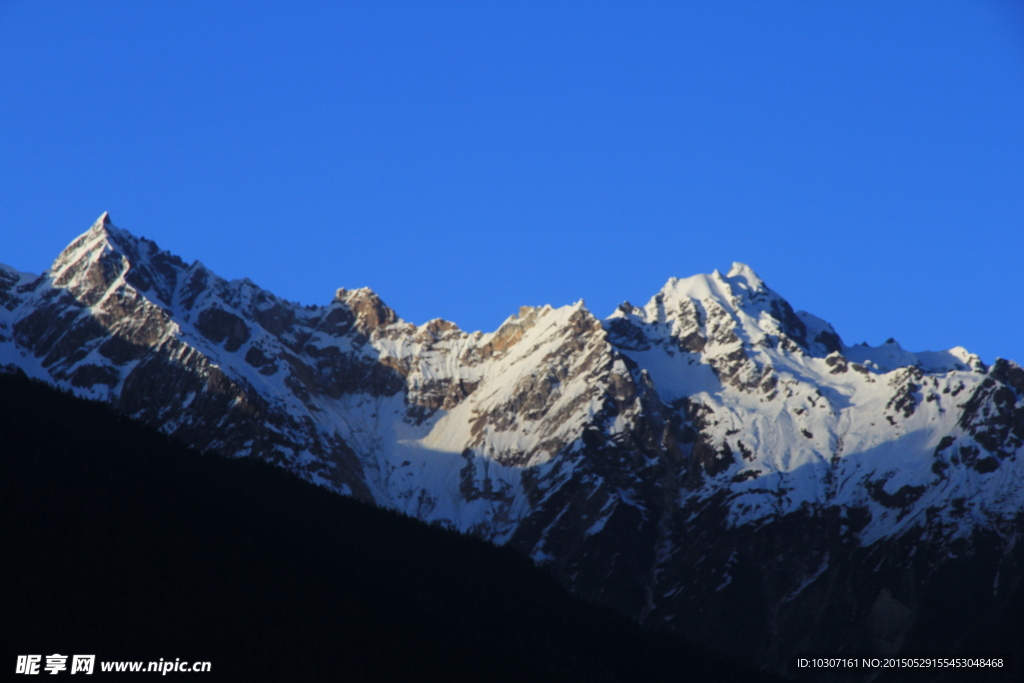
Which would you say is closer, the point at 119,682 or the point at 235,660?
the point at 119,682

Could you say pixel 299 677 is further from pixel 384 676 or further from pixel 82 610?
pixel 82 610

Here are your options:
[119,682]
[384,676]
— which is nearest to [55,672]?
[119,682]

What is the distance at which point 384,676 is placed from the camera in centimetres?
19838

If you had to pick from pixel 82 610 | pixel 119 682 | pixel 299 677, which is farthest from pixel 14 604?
pixel 299 677

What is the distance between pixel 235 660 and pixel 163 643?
965 cm

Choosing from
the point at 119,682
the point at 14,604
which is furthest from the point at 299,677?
the point at 14,604

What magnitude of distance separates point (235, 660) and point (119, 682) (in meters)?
17.7

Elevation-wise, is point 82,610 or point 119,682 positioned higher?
point 82,610

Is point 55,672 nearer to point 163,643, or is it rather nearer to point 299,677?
point 163,643

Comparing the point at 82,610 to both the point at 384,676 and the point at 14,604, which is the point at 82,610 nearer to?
the point at 14,604

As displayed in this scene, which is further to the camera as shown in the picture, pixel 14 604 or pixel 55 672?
pixel 14 604

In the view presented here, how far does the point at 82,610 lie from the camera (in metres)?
193

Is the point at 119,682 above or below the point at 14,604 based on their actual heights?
below

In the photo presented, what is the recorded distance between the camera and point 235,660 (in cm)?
19238
